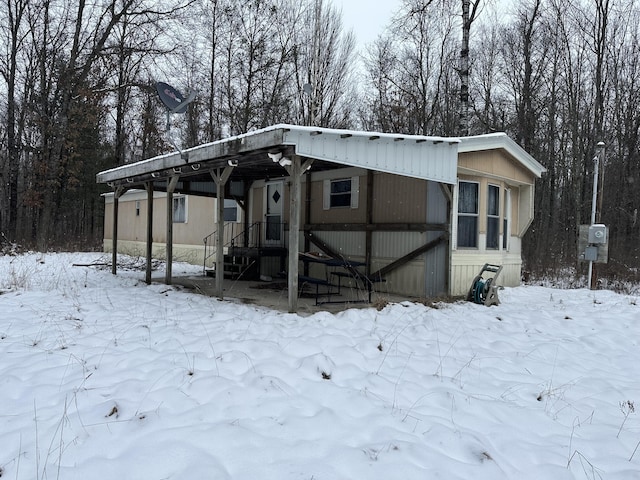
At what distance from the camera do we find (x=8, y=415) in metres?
2.94

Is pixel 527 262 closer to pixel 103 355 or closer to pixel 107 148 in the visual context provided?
pixel 103 355

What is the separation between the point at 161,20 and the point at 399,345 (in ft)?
55.7

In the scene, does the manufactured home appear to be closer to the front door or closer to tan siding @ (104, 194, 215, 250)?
the front door

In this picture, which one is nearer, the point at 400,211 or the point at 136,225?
the point at 400,211

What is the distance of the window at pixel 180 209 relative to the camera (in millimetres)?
14312

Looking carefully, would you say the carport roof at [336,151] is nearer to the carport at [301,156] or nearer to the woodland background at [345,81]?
the carport at [301,156]

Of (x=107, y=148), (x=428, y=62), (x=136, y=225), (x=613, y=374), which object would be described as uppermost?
(x=428, y=62)

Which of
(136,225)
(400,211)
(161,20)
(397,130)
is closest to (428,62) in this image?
(397,130)

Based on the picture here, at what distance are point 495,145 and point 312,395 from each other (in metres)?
6.65

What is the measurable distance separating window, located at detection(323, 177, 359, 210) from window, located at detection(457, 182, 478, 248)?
86.3 inches

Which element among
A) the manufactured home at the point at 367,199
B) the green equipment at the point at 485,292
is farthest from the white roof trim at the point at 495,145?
the green equipment at the point at 485,292

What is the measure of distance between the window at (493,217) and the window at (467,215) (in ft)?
1.83

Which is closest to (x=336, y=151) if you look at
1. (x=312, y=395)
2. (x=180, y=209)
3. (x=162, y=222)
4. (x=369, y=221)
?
(x=312, y=395)

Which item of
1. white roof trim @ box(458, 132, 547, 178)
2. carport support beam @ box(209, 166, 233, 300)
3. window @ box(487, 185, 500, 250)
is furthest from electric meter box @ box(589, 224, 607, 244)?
carport support beam @ box(209, 166, 233, 300)
